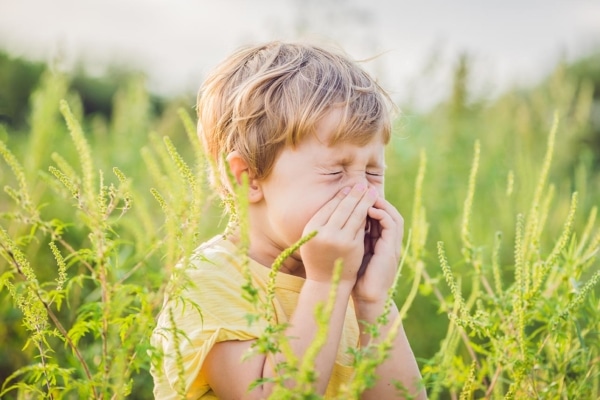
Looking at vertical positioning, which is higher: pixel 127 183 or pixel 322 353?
pixel 127 183

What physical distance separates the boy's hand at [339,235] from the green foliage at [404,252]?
0.17m

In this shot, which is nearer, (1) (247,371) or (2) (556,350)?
(1) (247,371)

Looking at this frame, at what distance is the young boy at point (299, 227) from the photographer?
75.6 inches

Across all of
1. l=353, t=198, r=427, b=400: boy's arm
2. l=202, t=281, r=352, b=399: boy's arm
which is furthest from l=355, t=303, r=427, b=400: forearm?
l=202, t=281, r=352, b=399: boy's arm

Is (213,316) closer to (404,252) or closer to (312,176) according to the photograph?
(312,176)

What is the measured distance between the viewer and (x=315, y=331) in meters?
1.85

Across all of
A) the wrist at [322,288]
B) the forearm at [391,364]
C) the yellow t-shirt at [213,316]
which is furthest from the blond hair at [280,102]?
the forearm at [391,364]

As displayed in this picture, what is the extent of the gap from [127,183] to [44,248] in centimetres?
283

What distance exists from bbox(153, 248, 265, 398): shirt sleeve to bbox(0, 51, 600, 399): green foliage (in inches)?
3.9

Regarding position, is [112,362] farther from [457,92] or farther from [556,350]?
[457,92]

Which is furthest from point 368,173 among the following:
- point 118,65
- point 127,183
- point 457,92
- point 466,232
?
point 118,65

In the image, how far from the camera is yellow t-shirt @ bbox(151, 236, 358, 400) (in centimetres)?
191

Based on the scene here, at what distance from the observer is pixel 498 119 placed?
216 inches

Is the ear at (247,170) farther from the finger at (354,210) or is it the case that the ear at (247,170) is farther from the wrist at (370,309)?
the wrist at (370,309)
